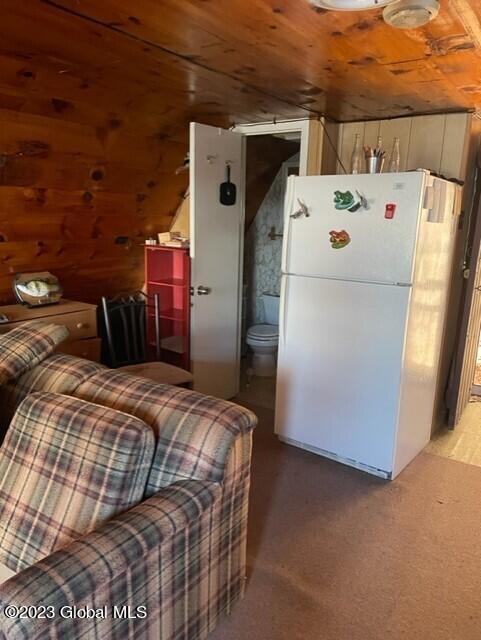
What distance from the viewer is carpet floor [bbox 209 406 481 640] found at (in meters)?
1.80

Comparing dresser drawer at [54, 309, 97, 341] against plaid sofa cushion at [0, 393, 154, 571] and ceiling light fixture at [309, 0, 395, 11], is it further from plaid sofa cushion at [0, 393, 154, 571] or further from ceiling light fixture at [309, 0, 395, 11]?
ceiling light fixture at [309, 0, 395, 11]

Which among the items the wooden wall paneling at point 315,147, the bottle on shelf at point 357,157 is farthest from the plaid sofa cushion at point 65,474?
the wooden wall paneling at point 315,147

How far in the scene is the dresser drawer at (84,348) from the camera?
9.78 feet

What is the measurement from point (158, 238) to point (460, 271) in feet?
7.05

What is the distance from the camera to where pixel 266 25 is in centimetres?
170

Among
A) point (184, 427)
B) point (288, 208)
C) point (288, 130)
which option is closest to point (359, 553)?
point (184, 427)

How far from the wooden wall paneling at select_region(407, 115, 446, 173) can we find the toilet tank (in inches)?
79.6

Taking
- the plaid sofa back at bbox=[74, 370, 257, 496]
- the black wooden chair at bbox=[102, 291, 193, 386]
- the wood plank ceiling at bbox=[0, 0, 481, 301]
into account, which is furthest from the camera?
the black wooden chair at bbox=[102, 291, 193, 386]

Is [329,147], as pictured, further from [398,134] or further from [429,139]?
[429,139]

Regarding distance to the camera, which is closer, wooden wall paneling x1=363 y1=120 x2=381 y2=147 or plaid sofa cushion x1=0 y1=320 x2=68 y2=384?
plaid sofa cushion x1=0 y1=320 x2=68 y2=384

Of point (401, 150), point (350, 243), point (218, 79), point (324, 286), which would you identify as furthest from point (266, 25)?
point (401, 150)

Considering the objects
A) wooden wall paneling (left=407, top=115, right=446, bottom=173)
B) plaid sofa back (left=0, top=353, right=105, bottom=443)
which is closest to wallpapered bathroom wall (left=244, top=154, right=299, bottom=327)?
wooden wall paneling (left=407, top=115, right=446, bottom=173)

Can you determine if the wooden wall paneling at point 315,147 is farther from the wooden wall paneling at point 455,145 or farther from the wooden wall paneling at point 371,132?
the wooden wall paneling at point 455,145

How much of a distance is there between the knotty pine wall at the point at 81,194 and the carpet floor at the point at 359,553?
5.70 ft
